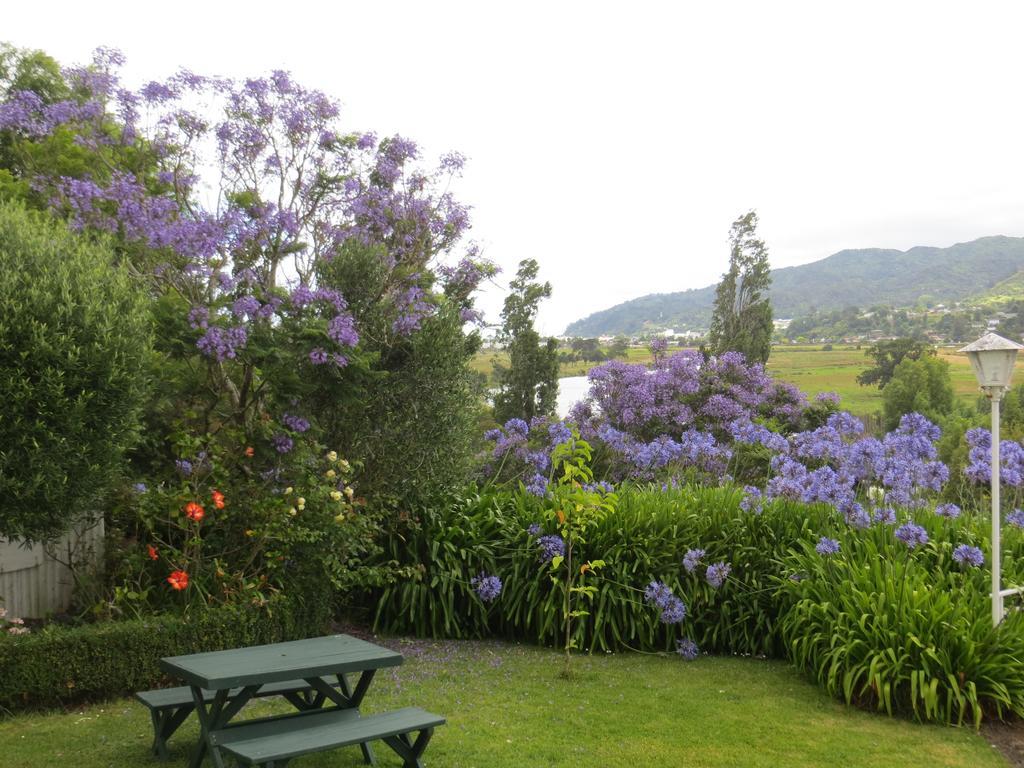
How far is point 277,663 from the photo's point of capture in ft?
14.6

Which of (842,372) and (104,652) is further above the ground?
(842,372)

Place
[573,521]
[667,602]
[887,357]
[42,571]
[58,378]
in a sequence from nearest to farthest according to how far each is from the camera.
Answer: [58,378], [42,571], [573,521], [667,602], [887,357]

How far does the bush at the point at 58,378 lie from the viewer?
16.6ft

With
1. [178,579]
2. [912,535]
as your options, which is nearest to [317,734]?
[178,579]

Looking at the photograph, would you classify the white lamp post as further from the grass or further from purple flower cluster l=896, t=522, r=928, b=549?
the grass

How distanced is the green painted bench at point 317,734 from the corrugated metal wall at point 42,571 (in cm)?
305

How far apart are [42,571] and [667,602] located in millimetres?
5028

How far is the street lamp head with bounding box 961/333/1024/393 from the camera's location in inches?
248

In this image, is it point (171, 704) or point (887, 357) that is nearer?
point (171, 704)

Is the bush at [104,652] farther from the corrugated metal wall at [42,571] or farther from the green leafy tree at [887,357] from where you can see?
the green leafy tree at [887,357]

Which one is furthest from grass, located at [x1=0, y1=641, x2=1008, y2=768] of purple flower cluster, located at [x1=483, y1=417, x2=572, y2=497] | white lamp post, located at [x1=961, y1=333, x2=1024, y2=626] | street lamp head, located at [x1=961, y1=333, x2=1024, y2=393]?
street lamp head, located at [x1=961, y1=333, x2=1024, y2=393]

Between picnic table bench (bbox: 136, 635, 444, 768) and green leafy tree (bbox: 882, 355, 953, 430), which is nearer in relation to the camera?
picnic table bench (bbox: 136, 635, 444, 768)

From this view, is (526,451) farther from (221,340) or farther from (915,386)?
(915,386)

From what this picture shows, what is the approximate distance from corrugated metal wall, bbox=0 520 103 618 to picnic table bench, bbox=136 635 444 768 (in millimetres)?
2483
